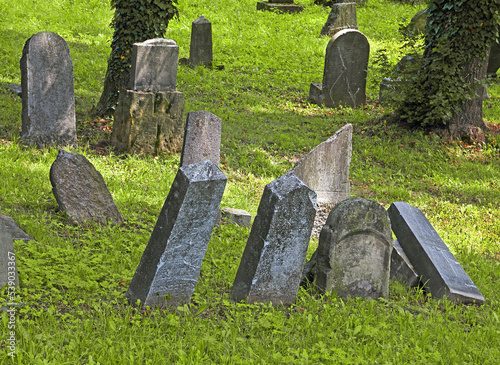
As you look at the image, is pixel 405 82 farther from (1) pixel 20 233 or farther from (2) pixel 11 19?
(2) pixel 11 19

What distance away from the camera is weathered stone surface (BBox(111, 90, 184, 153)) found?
8.19m

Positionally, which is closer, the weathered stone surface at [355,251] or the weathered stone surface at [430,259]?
the weathered stone surface at [355,251]

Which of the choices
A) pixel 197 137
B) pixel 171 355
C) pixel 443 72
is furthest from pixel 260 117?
pixel 171 355

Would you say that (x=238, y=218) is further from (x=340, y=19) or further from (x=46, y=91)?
(x=340, y=19)

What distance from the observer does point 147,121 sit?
27.1 feet

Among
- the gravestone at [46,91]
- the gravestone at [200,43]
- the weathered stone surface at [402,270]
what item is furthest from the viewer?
the gravestone at [200,43]

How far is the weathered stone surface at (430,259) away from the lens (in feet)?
15.2

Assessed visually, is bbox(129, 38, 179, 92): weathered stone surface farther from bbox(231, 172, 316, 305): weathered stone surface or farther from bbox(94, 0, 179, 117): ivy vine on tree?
bbox(231, 172, 316, 305): weathered stone surface

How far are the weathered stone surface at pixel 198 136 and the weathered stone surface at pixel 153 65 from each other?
2.48 meters

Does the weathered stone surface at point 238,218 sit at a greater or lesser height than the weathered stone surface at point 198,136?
lesser

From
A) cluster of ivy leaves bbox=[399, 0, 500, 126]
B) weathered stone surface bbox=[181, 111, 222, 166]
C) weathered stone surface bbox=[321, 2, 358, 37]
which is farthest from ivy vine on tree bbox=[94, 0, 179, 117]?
weathered stone surface bbox=[321, 2, 358, 37]

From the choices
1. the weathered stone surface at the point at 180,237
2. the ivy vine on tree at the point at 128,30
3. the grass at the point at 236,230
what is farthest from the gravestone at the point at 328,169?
the ivy vine on tree at the point at 128,30

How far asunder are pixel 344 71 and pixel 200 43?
4373 millimetres

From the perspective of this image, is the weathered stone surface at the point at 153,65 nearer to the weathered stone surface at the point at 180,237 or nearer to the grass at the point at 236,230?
the grass at the point at 236,230
